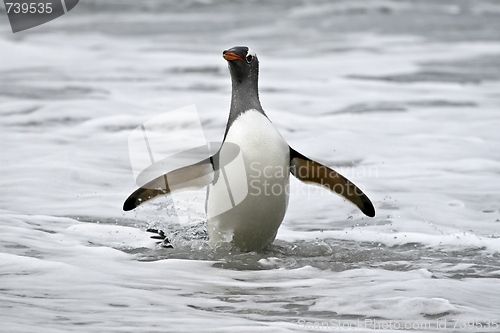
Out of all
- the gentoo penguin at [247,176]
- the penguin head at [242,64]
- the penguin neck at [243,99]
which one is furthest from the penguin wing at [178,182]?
the penguin head at [242,64]

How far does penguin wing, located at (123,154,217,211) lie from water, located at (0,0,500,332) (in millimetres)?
339

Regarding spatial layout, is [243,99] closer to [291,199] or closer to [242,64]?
[242,64]

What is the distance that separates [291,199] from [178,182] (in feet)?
5.69

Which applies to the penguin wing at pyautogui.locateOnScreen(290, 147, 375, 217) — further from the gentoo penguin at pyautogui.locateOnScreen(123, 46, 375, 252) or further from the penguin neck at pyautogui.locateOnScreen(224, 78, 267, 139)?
the penguin neck at pyautogui.locateOnScreen(224, 78, 267, 139)

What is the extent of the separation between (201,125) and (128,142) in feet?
3.92

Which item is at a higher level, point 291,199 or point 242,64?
point 242,64

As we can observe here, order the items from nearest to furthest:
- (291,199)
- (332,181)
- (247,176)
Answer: (247,176) → (332,181) → (291,199)

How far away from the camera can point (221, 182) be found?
3.64 meters

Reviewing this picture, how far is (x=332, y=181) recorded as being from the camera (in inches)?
153

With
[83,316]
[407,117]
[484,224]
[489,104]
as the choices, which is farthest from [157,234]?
[489,104]

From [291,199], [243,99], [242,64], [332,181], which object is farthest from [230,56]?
[291,199]

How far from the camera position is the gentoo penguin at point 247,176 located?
359 centimetres

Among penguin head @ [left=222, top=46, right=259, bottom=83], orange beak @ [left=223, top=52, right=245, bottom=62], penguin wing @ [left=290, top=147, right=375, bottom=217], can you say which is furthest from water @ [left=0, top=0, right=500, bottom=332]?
orange beak @ [left=223, top=52, right=245, bottom=62]

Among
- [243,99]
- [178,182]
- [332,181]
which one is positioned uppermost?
[243,99]
